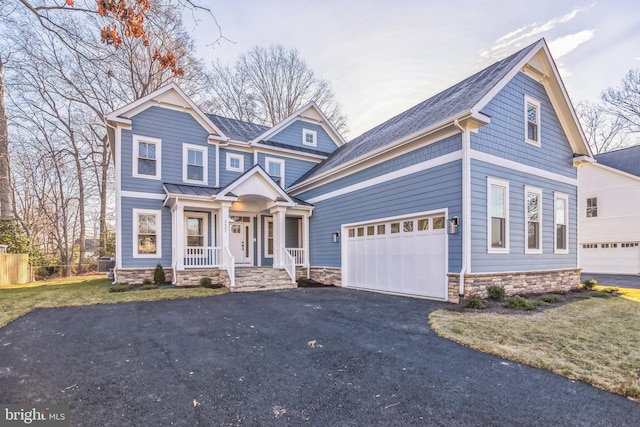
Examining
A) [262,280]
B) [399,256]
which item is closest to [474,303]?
[399,256]

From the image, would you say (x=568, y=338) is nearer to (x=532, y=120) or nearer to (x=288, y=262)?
(x=532, y=120)

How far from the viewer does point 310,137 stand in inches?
638

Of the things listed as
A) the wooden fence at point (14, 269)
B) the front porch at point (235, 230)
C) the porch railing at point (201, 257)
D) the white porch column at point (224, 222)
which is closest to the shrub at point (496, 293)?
the front porch at point (235, 230)

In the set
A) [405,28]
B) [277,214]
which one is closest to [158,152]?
[277,214]

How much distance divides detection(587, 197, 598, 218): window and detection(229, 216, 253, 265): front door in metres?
18.9

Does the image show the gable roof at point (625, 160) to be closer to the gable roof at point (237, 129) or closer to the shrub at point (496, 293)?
the shrub at point (496, 293)

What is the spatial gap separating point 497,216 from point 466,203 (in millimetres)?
1468

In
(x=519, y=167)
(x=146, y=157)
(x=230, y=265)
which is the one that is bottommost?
(x=230, y=265)

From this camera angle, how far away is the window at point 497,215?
8.10m

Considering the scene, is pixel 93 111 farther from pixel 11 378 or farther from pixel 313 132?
pixel 11 378

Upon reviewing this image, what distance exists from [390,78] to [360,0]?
437 cm

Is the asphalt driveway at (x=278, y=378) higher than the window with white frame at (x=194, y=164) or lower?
lower

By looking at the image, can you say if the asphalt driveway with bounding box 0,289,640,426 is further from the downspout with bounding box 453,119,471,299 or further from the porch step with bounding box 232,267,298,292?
the porch step with bounding box 232,267,298,292

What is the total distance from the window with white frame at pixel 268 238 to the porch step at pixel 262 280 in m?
2.05
